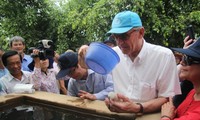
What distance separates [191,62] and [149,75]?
14.3 inches

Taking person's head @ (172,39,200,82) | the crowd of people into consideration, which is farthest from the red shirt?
person's head @ (172,39,200,82)

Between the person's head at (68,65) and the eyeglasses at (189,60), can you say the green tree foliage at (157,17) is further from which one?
the eyeglasses at (189,60)

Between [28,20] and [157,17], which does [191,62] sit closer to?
[157,17]

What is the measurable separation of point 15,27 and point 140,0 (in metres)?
4.30

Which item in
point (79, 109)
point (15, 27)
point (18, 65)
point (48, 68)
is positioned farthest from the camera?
point (15, 27)

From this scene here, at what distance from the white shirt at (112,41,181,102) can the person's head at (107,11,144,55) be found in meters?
0.07

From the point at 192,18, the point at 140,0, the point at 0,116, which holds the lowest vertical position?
the point at 0,116

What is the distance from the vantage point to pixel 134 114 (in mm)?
1605

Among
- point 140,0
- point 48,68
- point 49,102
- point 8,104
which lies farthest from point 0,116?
point 140,0

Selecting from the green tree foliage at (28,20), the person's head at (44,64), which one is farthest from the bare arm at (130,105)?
the green tree foliage at (28,20)

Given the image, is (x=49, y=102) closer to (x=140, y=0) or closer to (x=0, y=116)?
(x=0, y=116)

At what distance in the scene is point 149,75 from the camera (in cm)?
165

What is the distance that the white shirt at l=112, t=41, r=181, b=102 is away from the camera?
1.59 metres

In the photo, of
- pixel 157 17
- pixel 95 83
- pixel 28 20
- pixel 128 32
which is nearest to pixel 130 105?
pixel 128 32
